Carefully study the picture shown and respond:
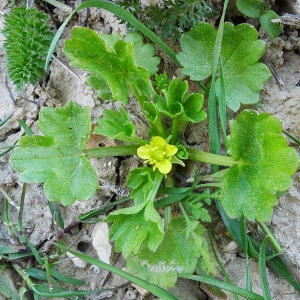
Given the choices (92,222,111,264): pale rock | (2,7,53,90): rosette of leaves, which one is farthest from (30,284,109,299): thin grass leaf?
(2,7,53,90): rosette of leaves

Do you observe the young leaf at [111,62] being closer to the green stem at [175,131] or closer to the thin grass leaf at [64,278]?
the green stem at [175,131]

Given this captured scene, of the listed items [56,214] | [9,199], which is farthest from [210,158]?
[9,199]

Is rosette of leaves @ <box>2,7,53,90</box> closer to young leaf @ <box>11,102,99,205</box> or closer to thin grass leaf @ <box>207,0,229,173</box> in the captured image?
young leaf @ <box>11,102,99,205</box>

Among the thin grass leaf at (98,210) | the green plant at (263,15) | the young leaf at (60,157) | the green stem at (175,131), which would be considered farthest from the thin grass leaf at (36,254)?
the green plant at (263,15)

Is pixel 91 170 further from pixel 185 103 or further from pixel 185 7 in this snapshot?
pixel 185 7

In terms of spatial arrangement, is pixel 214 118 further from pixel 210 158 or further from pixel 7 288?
pixel 7 288

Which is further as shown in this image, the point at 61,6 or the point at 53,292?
the point at 61,6
